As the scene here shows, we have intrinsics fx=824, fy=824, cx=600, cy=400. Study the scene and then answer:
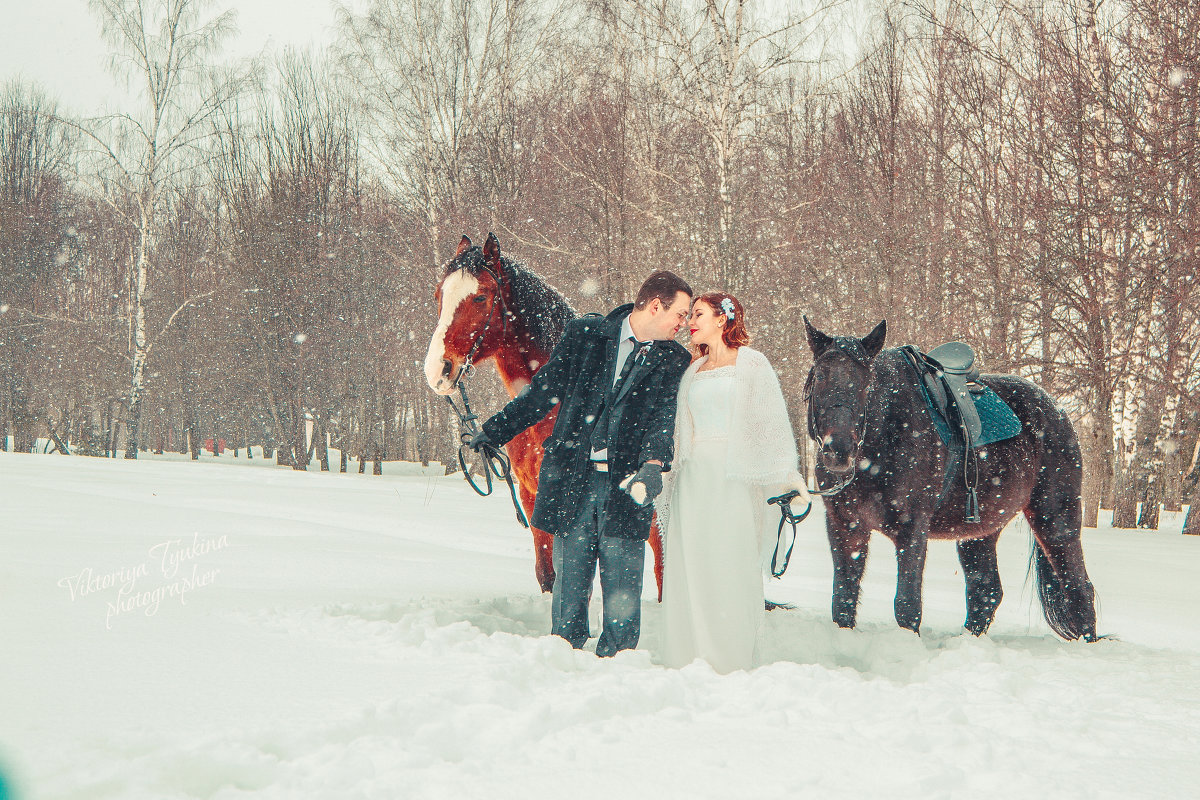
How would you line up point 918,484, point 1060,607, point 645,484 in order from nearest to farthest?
point 645,484
point 918,484
point 1060,607

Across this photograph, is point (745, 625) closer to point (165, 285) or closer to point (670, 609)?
point (670, 609)

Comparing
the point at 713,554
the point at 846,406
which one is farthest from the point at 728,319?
the point at 713,554

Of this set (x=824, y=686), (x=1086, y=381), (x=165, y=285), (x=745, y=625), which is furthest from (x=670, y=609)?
(x=165, y=285)

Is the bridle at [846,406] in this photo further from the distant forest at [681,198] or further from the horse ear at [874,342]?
the distant forest at [681,198]

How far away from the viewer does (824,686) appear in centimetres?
294

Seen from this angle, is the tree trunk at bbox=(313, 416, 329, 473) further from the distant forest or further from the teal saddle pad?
the teal saddle pad

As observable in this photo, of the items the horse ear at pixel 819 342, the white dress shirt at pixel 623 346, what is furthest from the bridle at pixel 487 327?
the horse ear at pixel 819 342

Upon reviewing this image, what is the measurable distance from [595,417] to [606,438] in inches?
5.2

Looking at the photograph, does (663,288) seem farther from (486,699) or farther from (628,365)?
(486,699)

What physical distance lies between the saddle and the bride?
1.04m

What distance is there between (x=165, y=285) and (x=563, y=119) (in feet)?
64.6

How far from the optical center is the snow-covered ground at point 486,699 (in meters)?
2.14

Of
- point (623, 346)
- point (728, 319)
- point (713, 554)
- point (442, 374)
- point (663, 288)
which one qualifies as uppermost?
point (663, 288)

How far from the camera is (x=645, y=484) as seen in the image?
3.38 metres
